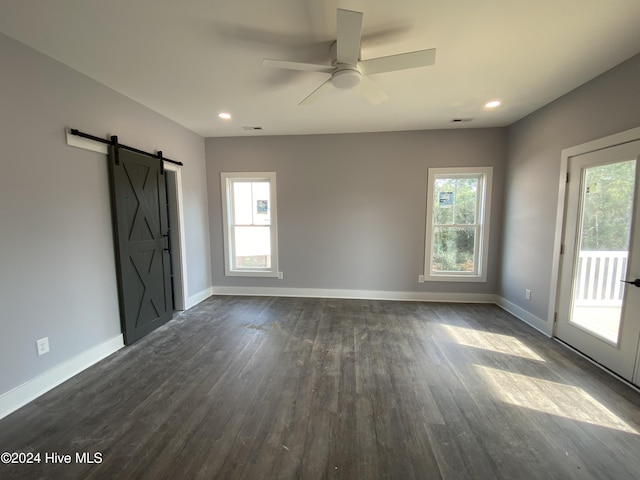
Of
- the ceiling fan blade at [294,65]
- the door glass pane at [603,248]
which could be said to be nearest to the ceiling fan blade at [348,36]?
the ceiling fan blade at [294,65]

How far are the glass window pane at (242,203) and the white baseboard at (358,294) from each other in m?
1.23

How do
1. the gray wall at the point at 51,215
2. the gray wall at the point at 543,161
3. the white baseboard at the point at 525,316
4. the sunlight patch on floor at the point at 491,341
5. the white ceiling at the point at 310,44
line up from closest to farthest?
the white ceiling at the point at 310,44
the gray wall at the point at 51,215
the gray wall at the point at 543,161
the sunlight patch on floor at the point at 491,341
the white baseboard at the point at 525,316

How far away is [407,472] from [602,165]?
3.13 metres

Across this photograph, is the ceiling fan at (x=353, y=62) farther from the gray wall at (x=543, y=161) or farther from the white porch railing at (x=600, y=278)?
the white porch railing at (x=600, y=278)

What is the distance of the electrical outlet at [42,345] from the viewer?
206 centimetres

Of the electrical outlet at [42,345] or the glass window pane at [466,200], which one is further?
the glass window pane at [466,200]

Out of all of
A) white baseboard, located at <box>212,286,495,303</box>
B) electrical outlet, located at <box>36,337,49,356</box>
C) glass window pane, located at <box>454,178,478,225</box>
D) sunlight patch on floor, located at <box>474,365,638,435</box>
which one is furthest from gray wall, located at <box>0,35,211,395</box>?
glass window pane, located at <box>454,178,478,225</box>

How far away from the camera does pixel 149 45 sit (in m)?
1.96

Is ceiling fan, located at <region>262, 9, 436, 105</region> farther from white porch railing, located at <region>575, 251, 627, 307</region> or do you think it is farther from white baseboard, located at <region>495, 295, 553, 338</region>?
white baseboard, located at <region>495, 295, 553, 338</region>

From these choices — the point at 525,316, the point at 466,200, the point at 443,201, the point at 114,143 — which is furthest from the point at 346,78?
the point at 525,316

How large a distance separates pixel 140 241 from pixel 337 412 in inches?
110

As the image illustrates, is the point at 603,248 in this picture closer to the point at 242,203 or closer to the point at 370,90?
the point at 370,90

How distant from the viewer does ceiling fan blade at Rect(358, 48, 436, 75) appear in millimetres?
1770

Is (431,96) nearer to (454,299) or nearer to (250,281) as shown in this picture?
(454,299)
